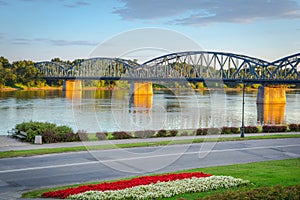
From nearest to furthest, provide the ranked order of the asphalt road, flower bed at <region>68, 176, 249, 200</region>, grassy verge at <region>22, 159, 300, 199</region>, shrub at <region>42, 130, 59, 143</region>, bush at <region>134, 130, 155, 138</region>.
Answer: flower bed at <region>68, 176, 249, 200</region>
grassy verge at <region>22, 159, 300, 199</region>
the asphalt road
shrub at <region>42, 130, 59, 143</region>
bush at <region>134, 130, 155, 138</region>

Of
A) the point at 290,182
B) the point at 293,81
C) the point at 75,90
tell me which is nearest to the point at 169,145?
the point at 290,182

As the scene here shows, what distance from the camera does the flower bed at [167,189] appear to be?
12.0 meters

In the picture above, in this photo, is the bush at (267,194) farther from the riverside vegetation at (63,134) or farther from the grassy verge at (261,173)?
the riverside vegetation at (63,134)

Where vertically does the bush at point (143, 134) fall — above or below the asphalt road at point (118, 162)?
above

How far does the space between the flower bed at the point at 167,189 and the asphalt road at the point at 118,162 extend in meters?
2.82

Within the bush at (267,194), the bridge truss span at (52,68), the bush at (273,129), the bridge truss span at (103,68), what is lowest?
the bush at (267,194)

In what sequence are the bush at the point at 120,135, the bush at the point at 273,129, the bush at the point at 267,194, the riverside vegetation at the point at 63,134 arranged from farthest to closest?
the bush at the point at 273,129 < the bush at the point at 120,135 < the riverside vegetation at the point at 63,134 < the bush at the point at 267,194

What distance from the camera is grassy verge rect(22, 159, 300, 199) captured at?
12922 mm

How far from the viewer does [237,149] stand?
23828mm

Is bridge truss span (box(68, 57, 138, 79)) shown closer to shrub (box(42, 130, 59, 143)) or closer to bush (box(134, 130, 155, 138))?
bush (box(134, 130, 155, 138))

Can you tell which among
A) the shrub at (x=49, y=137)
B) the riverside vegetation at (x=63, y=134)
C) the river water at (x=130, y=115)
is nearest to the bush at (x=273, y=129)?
the riverside vegetation at (x=63, y=134)

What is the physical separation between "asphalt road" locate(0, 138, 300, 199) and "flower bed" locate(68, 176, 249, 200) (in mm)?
2825

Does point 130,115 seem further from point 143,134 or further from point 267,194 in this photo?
point 267,194

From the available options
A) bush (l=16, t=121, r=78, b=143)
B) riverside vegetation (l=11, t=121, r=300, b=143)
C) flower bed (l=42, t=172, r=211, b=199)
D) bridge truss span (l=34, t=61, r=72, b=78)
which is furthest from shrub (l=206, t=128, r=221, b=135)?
bridge truss span (l=34, t=61, r=72, b=78)
